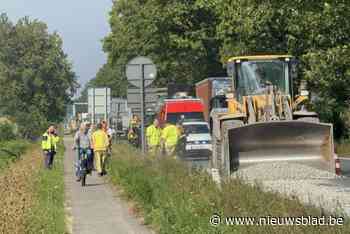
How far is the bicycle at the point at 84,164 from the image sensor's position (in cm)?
2126

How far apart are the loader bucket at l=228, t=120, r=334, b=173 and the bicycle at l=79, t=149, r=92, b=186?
14.5 feet

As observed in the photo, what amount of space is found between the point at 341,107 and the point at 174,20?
1330 centimetres

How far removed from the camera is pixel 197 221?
32.7 ft

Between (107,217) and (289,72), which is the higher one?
(289,72)

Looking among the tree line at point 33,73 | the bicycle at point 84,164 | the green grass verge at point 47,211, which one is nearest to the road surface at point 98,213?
the green grass verge at point 47,211

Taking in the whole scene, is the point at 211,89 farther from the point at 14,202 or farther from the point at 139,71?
the point at 14,202

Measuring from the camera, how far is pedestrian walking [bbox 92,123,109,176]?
2325 centimetres

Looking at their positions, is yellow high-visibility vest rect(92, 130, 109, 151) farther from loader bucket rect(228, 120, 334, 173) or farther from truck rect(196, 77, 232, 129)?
truck rect(196, 77, 232, 129)

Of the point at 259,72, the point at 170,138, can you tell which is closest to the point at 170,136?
the point at 170,138

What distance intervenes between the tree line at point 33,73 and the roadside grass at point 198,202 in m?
48.1

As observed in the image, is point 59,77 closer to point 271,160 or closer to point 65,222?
point 271,160

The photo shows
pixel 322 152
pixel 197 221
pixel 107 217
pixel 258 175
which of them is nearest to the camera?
pixel 197 221

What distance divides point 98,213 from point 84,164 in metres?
7.59

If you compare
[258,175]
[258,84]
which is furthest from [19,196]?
[258,84]
